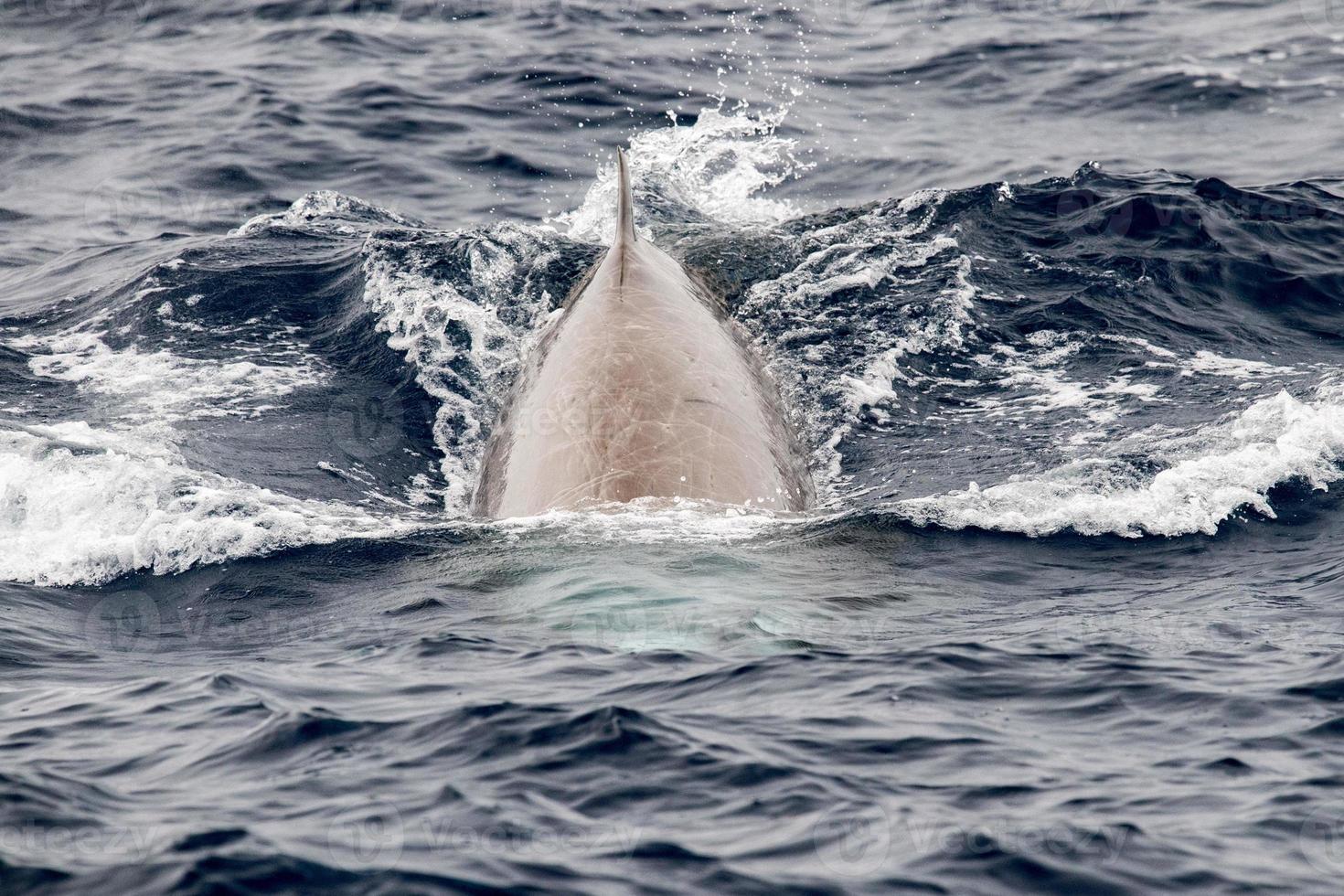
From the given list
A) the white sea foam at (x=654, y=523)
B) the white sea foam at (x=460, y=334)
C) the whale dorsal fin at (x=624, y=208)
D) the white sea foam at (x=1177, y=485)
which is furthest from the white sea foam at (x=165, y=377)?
the white sea foam at (x=1177, y=485)

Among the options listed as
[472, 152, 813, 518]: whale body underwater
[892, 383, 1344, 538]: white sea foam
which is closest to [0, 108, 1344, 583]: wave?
[892, 383, 1344, 538]: white sea foam

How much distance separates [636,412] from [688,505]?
126 cm

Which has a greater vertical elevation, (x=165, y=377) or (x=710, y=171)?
(x=710, y=171)

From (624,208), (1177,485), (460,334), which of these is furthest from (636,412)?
(460,334)

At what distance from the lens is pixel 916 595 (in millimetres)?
10039

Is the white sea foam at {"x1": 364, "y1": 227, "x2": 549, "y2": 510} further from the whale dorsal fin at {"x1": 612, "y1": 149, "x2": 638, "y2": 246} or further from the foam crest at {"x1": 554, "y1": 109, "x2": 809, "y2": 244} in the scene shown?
the foam crest at {"x1": 554, "y1": 109, "x2": 809, "y2": 244}

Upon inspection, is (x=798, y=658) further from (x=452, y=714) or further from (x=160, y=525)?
(x=160, y=525)

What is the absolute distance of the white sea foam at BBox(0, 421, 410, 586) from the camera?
11.0 metres

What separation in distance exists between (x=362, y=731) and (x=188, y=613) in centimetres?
297

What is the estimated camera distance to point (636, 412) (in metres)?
11.7

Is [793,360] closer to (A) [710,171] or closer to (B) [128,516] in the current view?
(B) [128,516]

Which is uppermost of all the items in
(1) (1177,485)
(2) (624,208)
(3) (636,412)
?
(2) (624,208)

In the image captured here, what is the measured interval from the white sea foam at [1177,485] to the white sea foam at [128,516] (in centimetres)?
445

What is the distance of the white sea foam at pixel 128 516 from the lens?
11.0 meters
